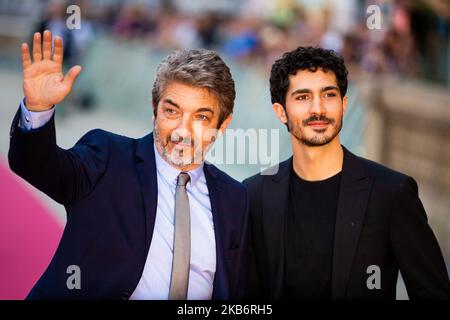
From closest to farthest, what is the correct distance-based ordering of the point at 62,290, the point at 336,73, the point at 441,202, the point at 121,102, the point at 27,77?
the point at 27,77
the point at 62,290
the point at 336,73
the point at 441,202
the point at 121,102

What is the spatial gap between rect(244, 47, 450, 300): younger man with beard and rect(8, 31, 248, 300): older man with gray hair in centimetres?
13

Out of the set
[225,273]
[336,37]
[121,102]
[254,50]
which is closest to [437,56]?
[336,37]

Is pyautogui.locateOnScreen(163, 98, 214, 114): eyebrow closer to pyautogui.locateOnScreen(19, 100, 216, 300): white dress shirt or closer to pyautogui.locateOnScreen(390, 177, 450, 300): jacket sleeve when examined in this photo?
pyautogui.locateOnScreen(19, 100, 216, 300): white dress shirt

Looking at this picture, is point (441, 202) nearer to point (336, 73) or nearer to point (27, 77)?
point (336, 73)

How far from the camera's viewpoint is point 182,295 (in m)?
2.61

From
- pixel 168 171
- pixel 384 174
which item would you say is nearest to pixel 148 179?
pixel 168 171

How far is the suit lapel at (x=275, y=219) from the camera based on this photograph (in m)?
2.77

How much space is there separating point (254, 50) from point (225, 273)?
4697mm

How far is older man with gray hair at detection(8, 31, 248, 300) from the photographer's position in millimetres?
2562

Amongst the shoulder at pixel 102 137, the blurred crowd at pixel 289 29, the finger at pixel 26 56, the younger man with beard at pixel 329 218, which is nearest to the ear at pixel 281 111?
the younger man with beard at pixel 329 218

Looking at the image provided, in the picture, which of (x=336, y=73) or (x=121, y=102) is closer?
(x=336, y=73)

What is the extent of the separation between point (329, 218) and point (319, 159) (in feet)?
0.70

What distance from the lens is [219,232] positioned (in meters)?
2.69

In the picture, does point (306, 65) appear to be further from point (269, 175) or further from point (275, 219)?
point (275, 219)
